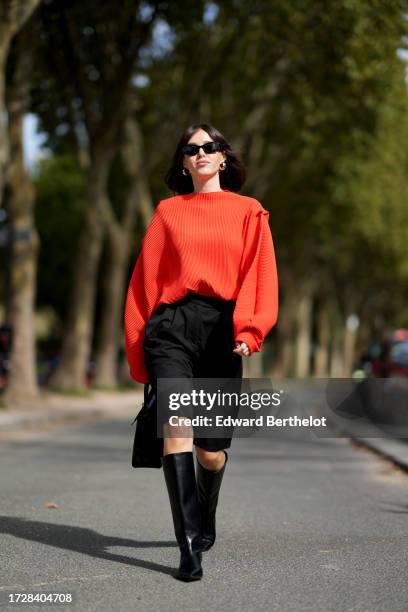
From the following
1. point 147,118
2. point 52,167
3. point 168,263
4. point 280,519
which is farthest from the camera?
point 52,167

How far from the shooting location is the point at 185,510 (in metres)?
5.25

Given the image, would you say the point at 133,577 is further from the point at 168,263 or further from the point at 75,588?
the point at 168,263

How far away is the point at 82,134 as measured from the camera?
1101 inches

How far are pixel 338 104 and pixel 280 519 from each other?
21858 millimetres

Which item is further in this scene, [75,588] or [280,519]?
[280,519]

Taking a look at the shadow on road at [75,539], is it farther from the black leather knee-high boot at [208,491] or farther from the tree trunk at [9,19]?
the tree trunk at [9,19]

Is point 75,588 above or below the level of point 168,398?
below

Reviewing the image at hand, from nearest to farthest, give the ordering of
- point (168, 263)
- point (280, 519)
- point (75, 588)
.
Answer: point (75, 588) → point (168, 263) → point (280, 519)

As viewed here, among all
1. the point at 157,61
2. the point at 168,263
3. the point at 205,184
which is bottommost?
the point at 168,263

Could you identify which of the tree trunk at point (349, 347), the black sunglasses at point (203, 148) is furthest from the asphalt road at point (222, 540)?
the tree trunk at point (349, 347)

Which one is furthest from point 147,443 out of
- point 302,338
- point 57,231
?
point 302,338

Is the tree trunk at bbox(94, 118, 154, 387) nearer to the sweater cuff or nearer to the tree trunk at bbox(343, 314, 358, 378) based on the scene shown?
the tree trunk at bbox(343, 314, 358, 378)

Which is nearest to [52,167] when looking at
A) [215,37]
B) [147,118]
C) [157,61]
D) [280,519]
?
[147,118]

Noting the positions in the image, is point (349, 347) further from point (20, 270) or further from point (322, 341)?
point (20, 270)
